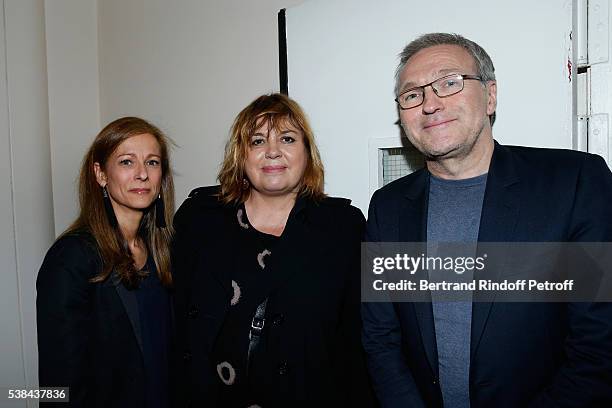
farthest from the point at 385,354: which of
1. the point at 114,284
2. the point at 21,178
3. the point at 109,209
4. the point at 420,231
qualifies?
the point at 21,178

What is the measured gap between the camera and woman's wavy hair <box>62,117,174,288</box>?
1481 mm

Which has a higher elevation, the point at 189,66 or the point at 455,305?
the point at 189,66

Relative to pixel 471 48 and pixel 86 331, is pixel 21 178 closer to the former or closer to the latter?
pixel 86 331

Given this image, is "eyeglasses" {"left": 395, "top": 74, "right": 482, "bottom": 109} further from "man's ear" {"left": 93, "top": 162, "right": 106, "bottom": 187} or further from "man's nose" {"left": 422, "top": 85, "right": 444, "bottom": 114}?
"man's ear" {"left": 93, "top": 162, "right": 106, "bottom": 187}

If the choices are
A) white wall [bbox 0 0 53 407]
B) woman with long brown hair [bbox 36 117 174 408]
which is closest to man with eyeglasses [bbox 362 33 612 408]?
woman with long brown hair [bbox 36 117 174 408]

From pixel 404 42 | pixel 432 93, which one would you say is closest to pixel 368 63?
pixel 404 42

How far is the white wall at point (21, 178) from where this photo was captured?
1962 millimetres

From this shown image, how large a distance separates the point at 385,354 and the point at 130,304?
0.81 metres

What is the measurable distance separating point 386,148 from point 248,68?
697 millimetres

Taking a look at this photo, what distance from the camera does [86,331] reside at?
140 cm

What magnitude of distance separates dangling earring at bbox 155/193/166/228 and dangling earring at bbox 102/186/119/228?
163mm

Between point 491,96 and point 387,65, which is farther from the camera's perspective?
point 387,65

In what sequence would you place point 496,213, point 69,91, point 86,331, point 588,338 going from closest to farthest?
point 588,338 → point 496,213 → point 86,331 → point 69,91

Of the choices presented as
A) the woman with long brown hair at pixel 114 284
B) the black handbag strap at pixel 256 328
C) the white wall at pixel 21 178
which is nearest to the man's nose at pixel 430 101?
the black handbag strap at pixel 256 328
